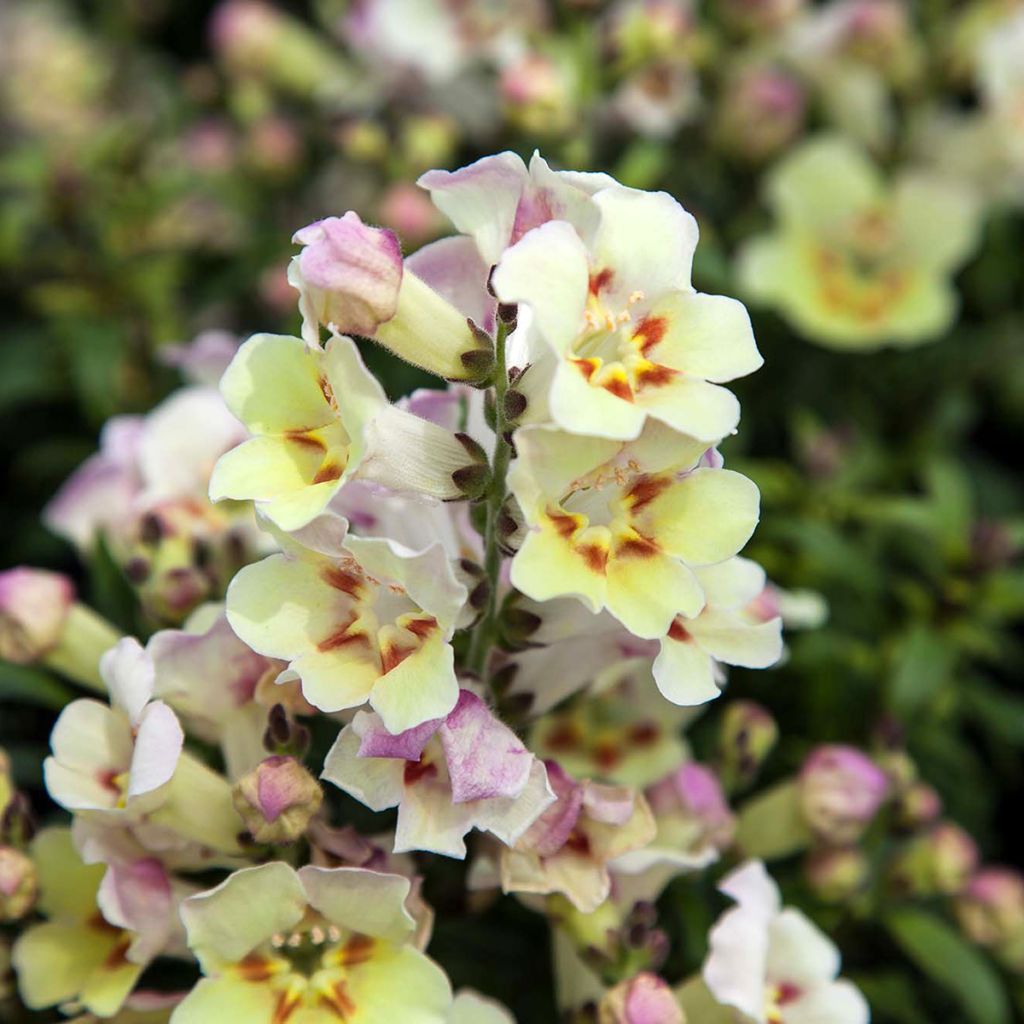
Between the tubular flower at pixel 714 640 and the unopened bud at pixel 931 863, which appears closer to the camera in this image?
the tubular flower at pixel 714 640

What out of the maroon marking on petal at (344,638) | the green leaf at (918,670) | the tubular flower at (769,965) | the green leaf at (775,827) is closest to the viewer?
the maroon marking on petal at (344,638)

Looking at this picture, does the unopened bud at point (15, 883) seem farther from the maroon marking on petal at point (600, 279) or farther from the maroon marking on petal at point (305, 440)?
the maroon marking on petal at point (600, 279)

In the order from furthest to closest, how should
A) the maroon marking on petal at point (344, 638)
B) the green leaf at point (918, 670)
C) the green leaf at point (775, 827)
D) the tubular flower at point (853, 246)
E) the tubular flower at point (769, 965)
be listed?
1. the tubular flower at point (853, 246)
2. the green leaf at point (918, 670)
3. the green leaf at point (775, 827)
4. the tubular flower at point (769, 965)
5. the maroon marking on petal at point (344, 638)

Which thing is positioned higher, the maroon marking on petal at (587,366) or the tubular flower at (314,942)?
the maroon marking on petal at (587,366)

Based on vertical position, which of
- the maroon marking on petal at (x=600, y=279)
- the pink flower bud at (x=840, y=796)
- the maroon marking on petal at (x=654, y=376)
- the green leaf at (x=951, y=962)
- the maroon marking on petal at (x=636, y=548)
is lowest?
the green leaf at (x=951, y=962)

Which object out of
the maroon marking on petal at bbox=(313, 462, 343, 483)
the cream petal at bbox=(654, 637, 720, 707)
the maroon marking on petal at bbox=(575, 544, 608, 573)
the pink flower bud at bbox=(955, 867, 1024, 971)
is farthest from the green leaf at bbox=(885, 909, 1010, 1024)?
the maroon marking on petal at bbox=(313, 462, 343, 483)

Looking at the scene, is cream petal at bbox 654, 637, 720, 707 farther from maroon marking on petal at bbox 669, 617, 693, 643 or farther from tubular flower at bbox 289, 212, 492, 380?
tubular flower at bbox 289, 212, 492, 380

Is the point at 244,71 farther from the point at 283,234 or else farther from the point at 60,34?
the point at 60,34

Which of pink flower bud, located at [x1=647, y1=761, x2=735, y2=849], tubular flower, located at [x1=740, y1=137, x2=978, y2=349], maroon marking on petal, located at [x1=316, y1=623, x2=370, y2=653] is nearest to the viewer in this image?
maroon marking on petal, located at [x1=316, y1=623, x2=370, y2=653]

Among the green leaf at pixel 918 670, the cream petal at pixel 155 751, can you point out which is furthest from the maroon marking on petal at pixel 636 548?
the green leaf at pixel 918 670
